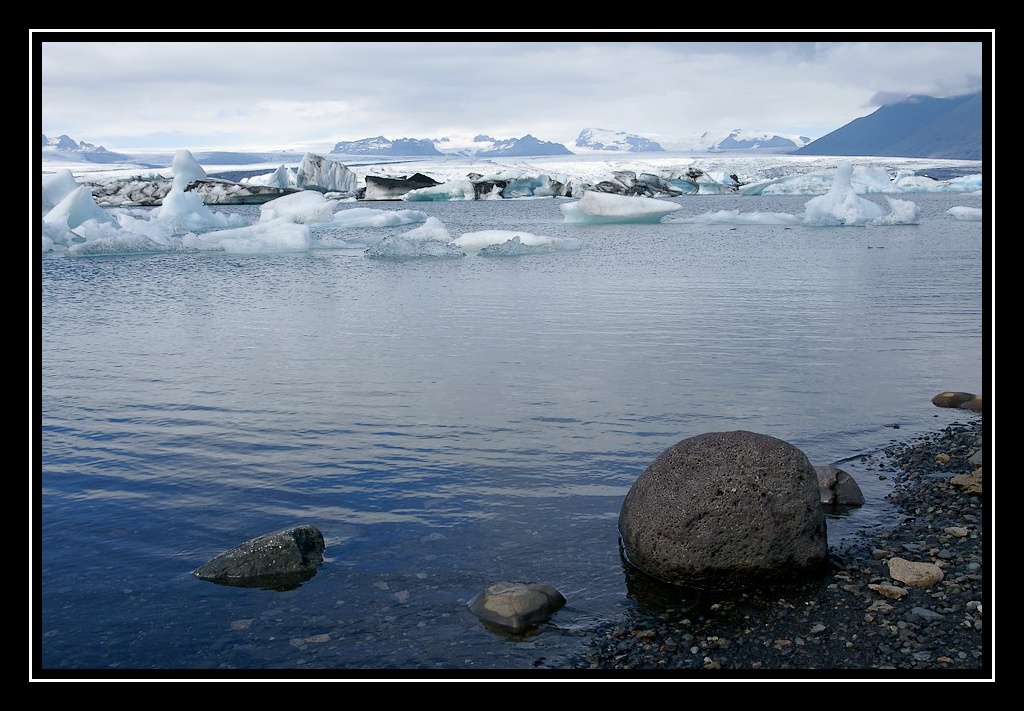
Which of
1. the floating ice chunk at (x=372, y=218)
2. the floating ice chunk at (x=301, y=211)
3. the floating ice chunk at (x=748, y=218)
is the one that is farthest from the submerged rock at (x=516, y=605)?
the floating ice chunk at (x=748, y=218)

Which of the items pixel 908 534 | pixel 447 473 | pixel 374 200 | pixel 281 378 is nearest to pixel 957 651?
pixel 908 534

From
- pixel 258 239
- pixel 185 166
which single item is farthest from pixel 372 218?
pixel 185 166

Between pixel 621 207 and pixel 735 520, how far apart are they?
3807 cm

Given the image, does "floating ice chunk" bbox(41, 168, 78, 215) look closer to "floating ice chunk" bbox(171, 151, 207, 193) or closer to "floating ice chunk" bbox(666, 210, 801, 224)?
"floating ice chunk" bbox(171, 151, 207, 193)

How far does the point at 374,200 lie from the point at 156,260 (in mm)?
46982

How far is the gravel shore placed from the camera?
195 inches

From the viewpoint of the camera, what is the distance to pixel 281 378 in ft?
41.4

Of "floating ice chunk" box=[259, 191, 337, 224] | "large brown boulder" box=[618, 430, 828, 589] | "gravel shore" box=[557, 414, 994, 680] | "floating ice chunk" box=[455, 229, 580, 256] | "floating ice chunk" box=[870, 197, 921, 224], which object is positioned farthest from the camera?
"floating ice chunk" box=[870, 197, 921, 224]

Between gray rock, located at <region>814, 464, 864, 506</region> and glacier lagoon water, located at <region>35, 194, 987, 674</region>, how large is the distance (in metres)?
0.17

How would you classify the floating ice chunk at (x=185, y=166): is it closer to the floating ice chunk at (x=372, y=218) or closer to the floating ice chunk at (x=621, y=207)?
the floating ice chunk at (x=372, y=218)

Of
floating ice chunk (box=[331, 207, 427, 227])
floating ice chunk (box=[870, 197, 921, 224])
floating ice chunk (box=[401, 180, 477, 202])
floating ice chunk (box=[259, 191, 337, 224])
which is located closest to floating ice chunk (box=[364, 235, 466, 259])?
floating ice chunk (box=[259, 191, 337, 224])

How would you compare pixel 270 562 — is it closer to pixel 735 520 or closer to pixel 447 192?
pixel 735 520

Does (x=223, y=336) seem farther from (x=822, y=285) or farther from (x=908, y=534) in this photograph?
(x=822, y=285)

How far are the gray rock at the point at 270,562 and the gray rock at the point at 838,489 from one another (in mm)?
3979
